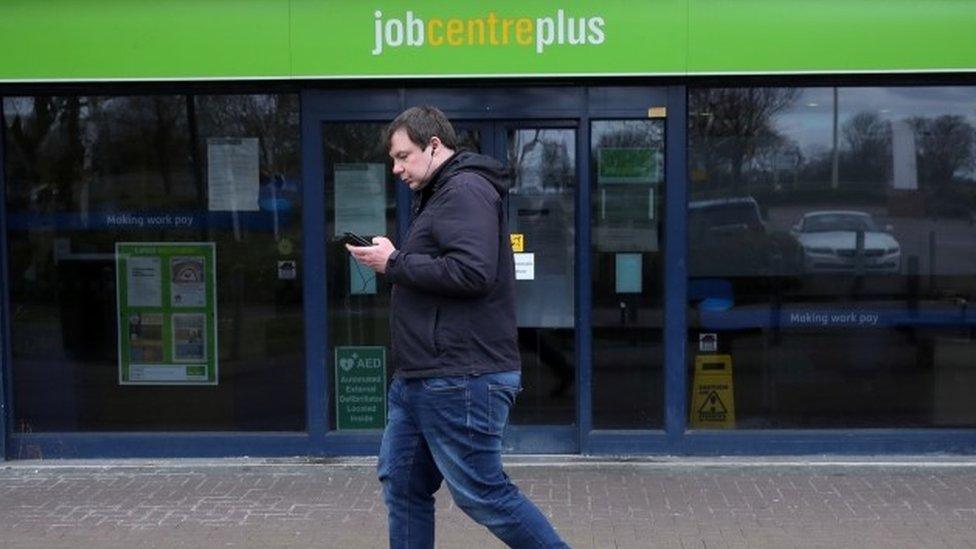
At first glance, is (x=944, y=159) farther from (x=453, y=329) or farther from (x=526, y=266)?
(x=453, y=329)

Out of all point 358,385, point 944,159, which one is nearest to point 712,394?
point 944,159

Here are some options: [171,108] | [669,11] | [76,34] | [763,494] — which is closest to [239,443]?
[171,108]

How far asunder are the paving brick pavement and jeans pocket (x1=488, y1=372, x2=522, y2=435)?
1700mm

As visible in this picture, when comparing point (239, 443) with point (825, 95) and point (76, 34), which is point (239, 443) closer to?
point (76, 34)

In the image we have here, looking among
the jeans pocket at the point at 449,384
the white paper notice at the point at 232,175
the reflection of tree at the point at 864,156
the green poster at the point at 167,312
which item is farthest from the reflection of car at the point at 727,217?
the jeans pocket at the point at 449,384

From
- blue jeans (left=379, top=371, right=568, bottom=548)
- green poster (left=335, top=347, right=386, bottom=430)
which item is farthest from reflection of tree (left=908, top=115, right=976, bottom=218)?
blue jeans (left=379, top=371, right=568, bottom=548)

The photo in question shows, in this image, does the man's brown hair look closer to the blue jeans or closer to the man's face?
the man's face

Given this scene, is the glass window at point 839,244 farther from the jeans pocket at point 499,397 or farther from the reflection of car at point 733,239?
the jeans pocket at point 499,397

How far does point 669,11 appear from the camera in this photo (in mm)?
6703

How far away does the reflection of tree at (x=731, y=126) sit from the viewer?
699cm

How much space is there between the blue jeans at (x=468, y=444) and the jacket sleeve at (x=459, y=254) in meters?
0.33

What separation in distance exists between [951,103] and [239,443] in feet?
15.2

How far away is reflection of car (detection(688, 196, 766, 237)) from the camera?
23.2 feet

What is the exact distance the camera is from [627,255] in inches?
278
